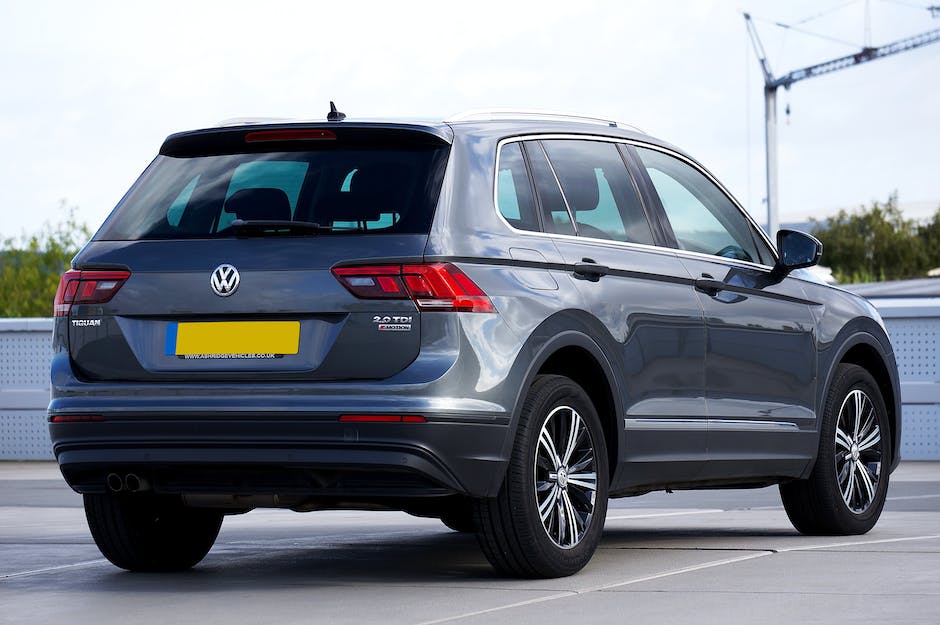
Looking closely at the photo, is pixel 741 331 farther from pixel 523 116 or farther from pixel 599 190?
pixel 523 116

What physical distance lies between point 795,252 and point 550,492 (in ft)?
7.74

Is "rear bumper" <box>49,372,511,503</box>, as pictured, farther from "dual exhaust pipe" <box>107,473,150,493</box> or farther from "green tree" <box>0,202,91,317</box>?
"green tree" <box>0,202,91,317</box>

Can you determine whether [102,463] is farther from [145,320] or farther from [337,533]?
[337,533]

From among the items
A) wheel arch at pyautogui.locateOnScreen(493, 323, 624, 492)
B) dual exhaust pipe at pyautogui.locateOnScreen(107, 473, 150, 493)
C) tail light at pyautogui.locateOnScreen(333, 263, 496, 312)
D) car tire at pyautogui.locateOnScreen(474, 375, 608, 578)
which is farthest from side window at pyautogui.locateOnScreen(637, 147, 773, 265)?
dual exhaust pipe at pyautogui.locateOnScreen(107, 473, 150, 493)

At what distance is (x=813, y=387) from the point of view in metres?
8.63

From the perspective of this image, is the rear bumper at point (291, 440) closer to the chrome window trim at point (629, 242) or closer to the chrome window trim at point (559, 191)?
the chrome window trim at point (629, 242)

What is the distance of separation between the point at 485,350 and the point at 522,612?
0.97 meters

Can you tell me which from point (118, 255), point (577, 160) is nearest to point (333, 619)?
point (118, 255)

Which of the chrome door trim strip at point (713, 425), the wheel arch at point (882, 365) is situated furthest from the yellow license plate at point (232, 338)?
the wheel arch at point (882, 365)

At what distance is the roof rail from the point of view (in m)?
7.03

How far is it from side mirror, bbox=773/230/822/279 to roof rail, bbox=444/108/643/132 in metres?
1.03

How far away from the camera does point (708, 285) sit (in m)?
7.89

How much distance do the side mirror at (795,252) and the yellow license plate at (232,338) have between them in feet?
9.99

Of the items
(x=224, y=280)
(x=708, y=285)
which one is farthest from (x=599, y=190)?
(x=224, y=280)
